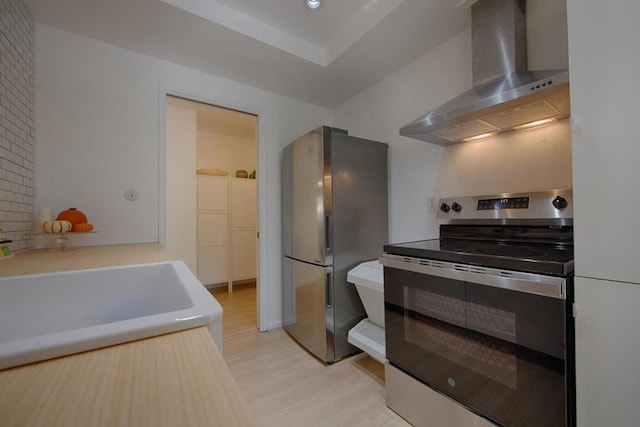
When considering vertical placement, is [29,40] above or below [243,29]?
below

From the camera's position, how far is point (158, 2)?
1.49 meters

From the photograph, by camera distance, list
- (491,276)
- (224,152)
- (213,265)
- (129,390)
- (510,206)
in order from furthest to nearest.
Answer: (224,152) → (213,265) → (510,206) → (491,276) → (129,390)

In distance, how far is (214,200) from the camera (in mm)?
3744

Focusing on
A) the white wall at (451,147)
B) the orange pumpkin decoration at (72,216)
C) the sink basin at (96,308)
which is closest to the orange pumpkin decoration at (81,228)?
the orange pumpkin decoration at (72,216)

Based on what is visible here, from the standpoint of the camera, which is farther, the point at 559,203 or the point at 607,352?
the point at 559,203

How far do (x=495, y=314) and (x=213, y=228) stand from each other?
3.48 m

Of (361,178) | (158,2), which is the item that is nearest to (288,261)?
(361,178)

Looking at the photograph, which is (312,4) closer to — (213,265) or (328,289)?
(328,289)

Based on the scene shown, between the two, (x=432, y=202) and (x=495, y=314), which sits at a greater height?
(x=432, y=202)

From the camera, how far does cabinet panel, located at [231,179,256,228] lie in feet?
12.8

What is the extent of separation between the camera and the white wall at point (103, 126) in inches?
66.7

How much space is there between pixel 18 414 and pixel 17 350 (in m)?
0.12

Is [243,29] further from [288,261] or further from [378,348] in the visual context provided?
[378,348]

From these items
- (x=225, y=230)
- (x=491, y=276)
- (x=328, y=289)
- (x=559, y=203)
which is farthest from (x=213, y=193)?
(x=559, y=203)
